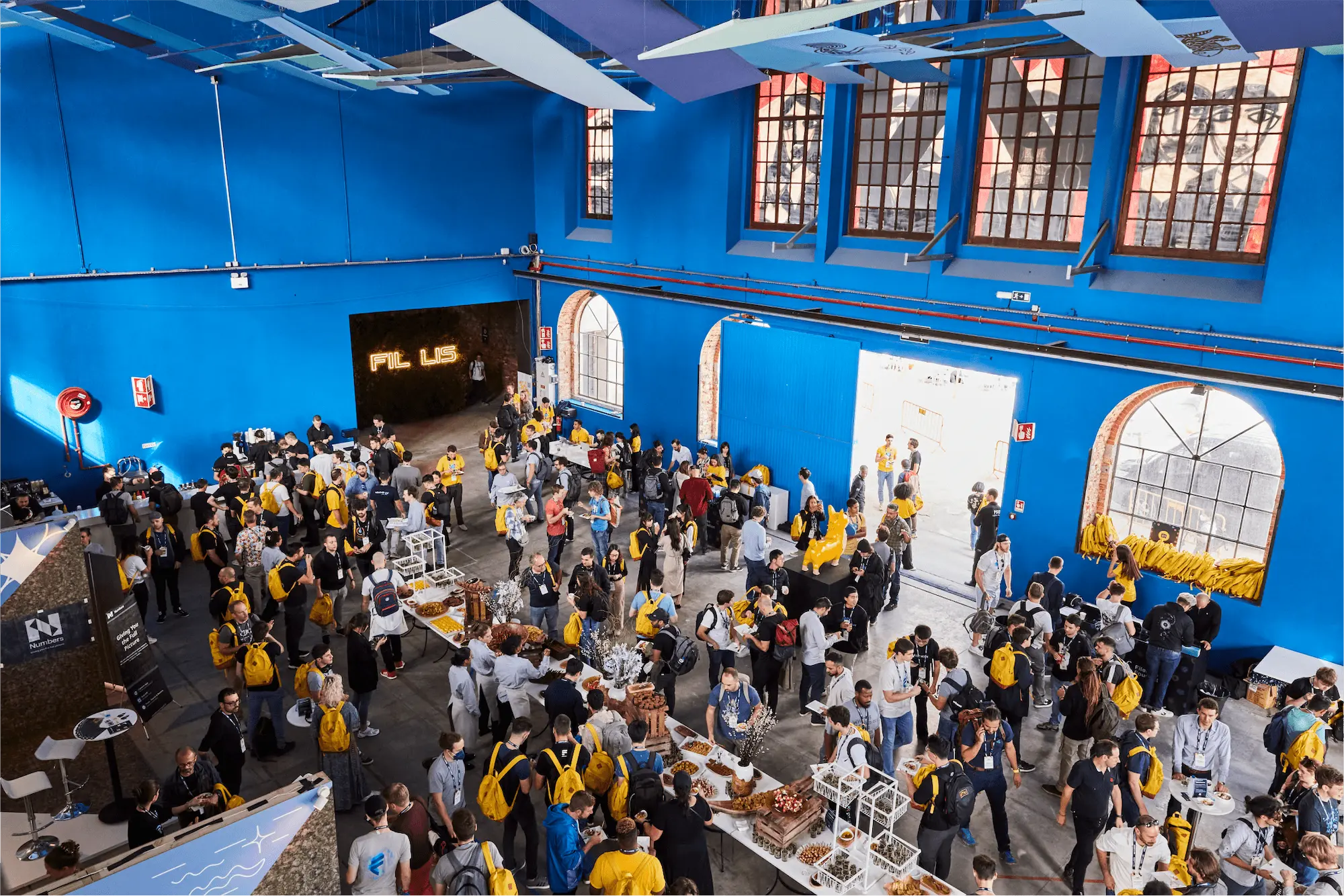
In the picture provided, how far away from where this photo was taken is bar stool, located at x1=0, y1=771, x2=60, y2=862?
7.37 m

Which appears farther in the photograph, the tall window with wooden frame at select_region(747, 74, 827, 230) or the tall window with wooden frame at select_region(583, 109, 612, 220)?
the tall window with wooden frame at select_region(583, 109, 612, 220)

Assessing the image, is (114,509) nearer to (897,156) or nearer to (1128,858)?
(897,156)

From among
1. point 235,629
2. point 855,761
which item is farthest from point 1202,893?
point 235,629

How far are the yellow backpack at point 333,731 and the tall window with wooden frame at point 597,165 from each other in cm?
1408

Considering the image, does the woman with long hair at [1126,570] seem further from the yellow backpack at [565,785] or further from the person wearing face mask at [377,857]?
the person wearing face mask at [377,857]

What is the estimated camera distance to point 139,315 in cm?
1622

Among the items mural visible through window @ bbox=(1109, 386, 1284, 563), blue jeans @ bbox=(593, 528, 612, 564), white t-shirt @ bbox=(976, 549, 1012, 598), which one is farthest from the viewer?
blue jeans @ bbox=(593, 528, 612, 564)

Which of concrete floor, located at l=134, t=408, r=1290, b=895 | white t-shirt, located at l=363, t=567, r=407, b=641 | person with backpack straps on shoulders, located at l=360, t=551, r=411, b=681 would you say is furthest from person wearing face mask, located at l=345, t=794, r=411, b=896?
white t-shirt, located at l=363, t=567, r=407, b=641

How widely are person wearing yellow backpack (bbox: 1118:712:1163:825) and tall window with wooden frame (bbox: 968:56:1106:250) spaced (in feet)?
23.8

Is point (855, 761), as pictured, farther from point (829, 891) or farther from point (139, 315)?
point (139, 315)

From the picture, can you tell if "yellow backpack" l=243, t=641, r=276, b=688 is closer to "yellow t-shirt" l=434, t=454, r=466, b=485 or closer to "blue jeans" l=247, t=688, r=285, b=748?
"blue jeans" l=247, t=688, r=285, b=748

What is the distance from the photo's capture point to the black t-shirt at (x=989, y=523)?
42.5 ft

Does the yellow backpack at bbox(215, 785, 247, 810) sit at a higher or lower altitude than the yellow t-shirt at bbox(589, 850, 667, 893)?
lower

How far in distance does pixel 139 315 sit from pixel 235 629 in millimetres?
9781
